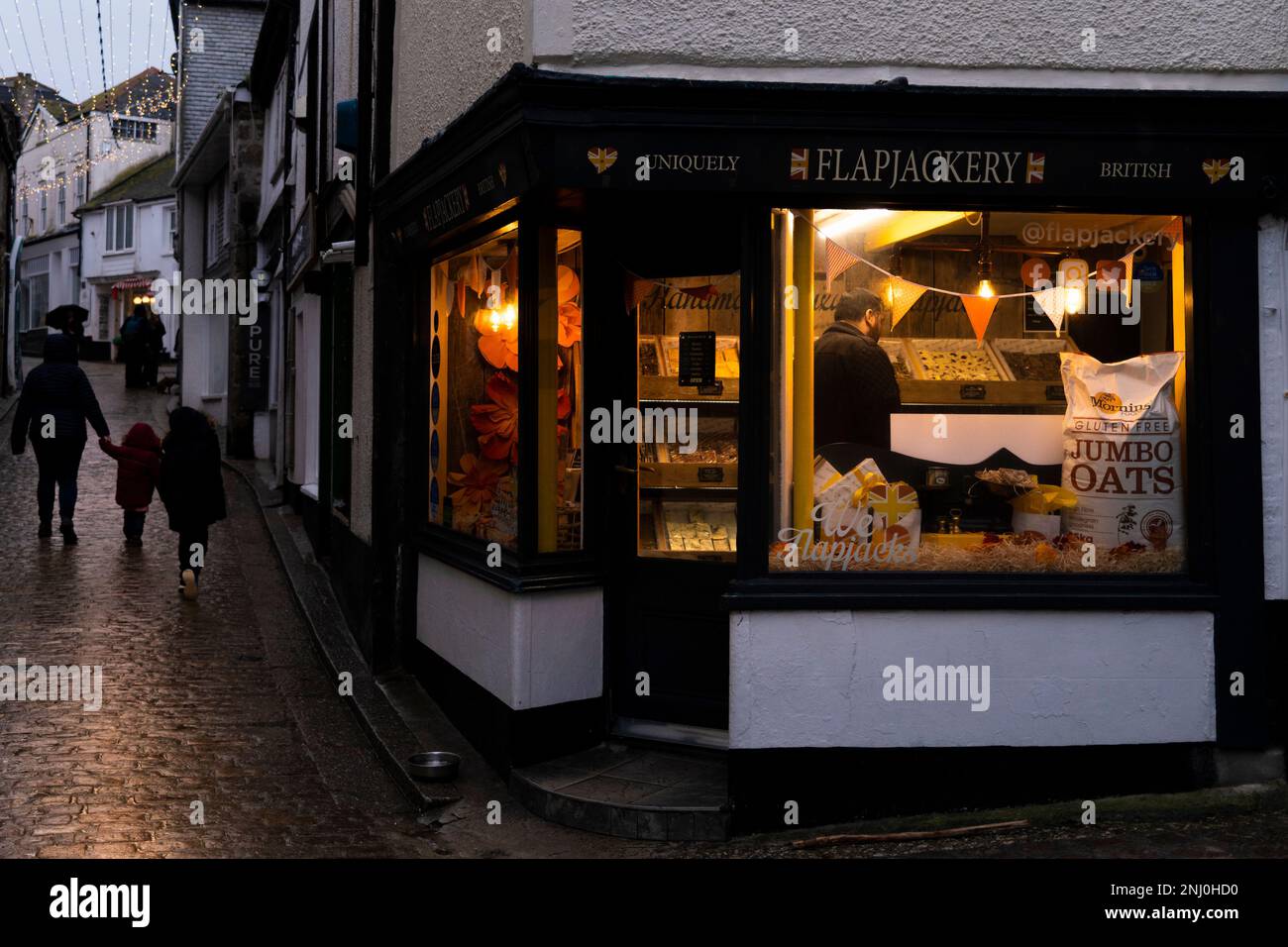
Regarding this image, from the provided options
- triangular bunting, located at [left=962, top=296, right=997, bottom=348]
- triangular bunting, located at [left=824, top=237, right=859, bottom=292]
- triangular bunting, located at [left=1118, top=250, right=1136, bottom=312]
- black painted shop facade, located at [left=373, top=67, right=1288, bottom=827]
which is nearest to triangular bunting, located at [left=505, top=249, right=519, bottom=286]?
black painted shop facade, located at [left=373, top=67, right=1288, bottom=827]

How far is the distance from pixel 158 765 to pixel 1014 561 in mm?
4372

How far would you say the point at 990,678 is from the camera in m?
6.04

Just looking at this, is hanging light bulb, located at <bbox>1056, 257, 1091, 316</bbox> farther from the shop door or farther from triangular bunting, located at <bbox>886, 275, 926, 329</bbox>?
the shop door

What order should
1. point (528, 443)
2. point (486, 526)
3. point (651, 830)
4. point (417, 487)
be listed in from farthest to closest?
point (417, 487)
point (486, 526)
point (528, 443)
point (651, 830)

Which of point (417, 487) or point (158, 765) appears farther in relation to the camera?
point (417, 487)

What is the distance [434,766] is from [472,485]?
179 cm

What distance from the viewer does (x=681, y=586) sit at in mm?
6922

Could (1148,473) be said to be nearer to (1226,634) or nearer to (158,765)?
(1226,634)

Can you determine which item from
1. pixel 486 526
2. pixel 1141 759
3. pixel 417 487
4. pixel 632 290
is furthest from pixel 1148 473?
pixel 417 487

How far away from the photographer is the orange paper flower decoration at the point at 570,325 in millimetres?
7031

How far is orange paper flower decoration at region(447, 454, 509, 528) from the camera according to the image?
757cm

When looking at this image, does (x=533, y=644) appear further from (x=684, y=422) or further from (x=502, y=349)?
(x=502, y=349)

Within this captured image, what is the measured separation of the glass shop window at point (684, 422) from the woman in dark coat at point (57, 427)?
834 cm

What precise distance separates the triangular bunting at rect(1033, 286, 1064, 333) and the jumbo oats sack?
0.18m
